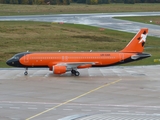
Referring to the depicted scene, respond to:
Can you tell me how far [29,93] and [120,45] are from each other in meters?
47.1

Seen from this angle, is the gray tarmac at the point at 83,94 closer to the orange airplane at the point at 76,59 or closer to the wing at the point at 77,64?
the wing at the point at 77,64

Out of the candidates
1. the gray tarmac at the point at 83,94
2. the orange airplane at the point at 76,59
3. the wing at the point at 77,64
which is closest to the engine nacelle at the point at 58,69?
the orange airplane at the point at 76,59

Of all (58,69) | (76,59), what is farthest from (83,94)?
(76,59)

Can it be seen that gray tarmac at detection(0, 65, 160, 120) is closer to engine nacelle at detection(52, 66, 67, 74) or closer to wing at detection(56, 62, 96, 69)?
engine nacelle at detection(52, 66, 67, 74)

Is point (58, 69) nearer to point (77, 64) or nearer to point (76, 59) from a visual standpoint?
point (77, 64)

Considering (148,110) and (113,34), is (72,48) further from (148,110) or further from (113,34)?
→ (148,110)

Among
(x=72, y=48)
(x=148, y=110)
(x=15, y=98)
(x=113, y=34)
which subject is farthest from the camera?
(x=113, y=34)

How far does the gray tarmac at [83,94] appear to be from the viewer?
40750 mm

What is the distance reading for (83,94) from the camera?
5106 cm

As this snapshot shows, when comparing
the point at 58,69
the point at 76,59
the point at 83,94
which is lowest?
the point at 83,94

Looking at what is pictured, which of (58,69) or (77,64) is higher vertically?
(77,64)

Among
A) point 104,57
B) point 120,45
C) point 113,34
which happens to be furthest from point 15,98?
point 113,34

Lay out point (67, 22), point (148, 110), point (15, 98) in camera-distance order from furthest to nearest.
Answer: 1. point (67, 22)
2. point (15, 98)
3. point (148, 110)

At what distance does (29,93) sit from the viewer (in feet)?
170
